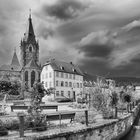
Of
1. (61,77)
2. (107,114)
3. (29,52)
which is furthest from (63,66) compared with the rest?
(29,52)

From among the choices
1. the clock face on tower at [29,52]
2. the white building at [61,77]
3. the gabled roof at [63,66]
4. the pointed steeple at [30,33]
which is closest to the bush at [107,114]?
the white building at [61,77]

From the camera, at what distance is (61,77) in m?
54.3

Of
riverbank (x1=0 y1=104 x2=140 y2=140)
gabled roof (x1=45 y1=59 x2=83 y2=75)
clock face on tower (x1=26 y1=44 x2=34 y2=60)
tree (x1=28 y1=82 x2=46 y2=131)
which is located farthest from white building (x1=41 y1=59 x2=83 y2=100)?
clock face on tower (x1=26 y1=44 x2=34 y2=60)

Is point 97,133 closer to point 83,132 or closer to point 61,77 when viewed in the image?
point 83,132

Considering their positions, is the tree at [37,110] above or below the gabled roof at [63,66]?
below

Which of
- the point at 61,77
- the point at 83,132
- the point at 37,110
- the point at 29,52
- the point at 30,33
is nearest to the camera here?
the point at 83,132

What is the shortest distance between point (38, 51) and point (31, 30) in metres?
12.5

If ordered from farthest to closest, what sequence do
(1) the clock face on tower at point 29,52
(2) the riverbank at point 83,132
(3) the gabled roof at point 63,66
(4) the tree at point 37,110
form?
(1) the clock face on tower at point 29,52
(3) the gabled roof at point 63,66
(4) the tree at point 37,110
(2) the riverbank at point 83,132

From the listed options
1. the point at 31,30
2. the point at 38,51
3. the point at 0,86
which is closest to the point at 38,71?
the point at 38,51

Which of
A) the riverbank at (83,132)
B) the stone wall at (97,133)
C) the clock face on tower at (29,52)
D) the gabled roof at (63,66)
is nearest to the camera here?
the riverbank at (83,132)

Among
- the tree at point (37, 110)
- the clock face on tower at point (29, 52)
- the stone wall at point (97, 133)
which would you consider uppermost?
the clock face on tower at point (29, 52)

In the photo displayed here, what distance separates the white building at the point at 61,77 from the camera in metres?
52.6

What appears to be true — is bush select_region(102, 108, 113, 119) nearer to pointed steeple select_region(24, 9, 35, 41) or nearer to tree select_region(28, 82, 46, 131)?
tree select_region(28, 82, 46, 131)

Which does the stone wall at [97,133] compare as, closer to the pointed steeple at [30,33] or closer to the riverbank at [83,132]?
the riverbank at [83,132]
